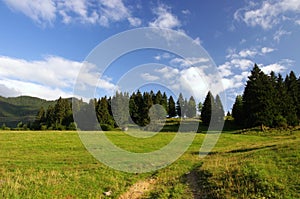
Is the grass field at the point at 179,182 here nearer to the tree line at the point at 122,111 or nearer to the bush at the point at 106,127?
the tree line at the point at 122,111

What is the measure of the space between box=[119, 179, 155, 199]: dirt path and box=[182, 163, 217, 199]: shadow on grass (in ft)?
8.09

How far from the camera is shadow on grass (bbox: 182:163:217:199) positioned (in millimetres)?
13621

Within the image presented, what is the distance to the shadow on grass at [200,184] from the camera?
13621 millimetres

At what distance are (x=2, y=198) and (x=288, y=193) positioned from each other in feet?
45.6

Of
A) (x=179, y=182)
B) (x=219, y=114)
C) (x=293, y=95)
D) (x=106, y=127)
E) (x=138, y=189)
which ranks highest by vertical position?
(x=293, y=95)

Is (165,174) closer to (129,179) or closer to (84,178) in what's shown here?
(129,179)

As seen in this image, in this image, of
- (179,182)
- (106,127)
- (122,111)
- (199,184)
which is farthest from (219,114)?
(199,184)

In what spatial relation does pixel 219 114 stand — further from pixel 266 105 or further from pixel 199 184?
pixel 199 184

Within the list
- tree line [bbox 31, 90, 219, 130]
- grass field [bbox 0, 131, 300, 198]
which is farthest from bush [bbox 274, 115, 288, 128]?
grass field [bbox 0, 131, 300, 198]

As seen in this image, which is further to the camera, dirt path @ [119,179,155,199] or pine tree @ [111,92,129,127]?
pine tree @ [111,92,129,127]

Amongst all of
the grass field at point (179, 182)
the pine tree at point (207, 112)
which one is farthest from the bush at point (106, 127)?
the grass field at point (179, 182)

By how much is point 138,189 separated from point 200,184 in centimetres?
382

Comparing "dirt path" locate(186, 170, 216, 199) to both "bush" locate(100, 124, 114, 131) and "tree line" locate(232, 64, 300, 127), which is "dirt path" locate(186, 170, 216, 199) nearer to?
"tree line" locate(232, 64, 300, 127)

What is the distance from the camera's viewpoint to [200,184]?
15.6 metres
